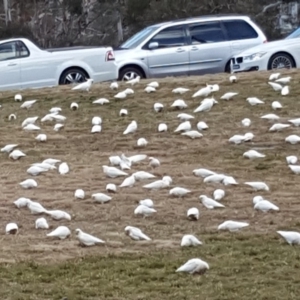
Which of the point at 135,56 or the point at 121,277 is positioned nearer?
the point at 121,277

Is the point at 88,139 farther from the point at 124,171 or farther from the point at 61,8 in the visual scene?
the point at 61,8

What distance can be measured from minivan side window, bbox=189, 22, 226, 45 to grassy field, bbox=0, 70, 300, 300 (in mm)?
6508

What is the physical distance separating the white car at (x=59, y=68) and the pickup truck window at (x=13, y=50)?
0.72 ft

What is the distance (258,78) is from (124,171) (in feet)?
19.2

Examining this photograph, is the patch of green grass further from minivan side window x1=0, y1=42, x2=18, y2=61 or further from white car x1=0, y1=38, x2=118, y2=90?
minivan side window x1=0, y1=42, x2=18, y2=61

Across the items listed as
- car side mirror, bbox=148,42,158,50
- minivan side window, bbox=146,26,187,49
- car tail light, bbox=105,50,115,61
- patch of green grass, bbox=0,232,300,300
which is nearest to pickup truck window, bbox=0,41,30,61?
car tail light, bbox=105,50,115,61

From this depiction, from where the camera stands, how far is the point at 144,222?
766cm

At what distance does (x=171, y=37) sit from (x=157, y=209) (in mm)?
13123

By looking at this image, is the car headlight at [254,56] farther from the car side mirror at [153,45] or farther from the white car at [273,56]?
the car side mirror at [153,45]

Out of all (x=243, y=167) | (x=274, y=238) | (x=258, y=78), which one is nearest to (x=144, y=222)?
(x=274, y=238)

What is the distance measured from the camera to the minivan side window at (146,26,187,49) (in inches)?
810

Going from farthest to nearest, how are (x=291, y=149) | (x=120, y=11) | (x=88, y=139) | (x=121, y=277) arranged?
(x=120, y=11), (x=88, y=139), (x=291, y=149), (x=121, y=277)

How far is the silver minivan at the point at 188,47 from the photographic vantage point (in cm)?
1992

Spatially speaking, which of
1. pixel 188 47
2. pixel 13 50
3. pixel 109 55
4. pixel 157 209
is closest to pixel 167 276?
pixel 157 209
